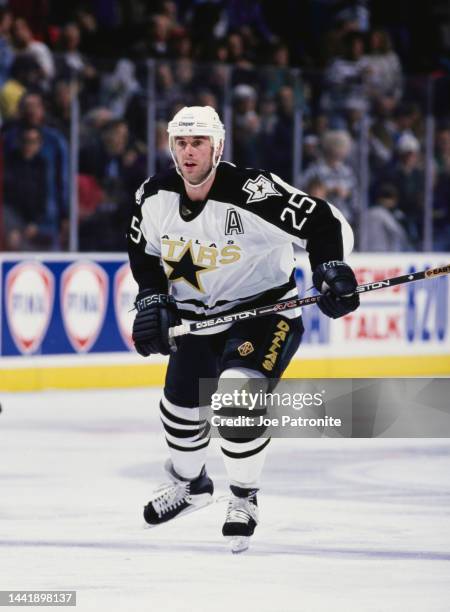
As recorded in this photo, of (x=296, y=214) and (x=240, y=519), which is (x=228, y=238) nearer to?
(x=296, y=214)

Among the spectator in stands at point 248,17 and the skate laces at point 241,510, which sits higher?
the spectator in stands at point 248,17

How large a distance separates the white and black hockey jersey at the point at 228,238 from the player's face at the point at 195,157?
8 cm

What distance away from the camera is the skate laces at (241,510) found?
4316 millimetres

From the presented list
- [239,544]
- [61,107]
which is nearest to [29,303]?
[61,107]

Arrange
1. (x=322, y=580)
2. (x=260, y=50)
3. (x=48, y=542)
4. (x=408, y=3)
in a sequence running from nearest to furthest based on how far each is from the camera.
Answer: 1. (x=322, y=580)
2. (x=48, y=542)
3. (x=260, y=50)
4. (x=408, y=3)

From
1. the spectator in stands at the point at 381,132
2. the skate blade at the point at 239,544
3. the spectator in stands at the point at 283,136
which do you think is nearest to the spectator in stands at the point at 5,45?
the spectator in stands at the point at 283,136

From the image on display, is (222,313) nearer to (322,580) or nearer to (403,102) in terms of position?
(322,580)

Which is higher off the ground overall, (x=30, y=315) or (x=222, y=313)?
(x=222, y=313)

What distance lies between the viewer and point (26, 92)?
839cm

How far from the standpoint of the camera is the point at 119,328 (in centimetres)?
868

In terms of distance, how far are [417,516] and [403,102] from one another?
5.47 m

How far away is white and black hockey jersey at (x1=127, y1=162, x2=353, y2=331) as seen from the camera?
4355 mm

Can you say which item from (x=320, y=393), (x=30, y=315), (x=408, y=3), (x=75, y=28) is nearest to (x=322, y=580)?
(x=320, y=393)

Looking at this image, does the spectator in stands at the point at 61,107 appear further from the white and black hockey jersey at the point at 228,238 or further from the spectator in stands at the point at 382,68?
the white and black hockey jersey at the point at 228,238
